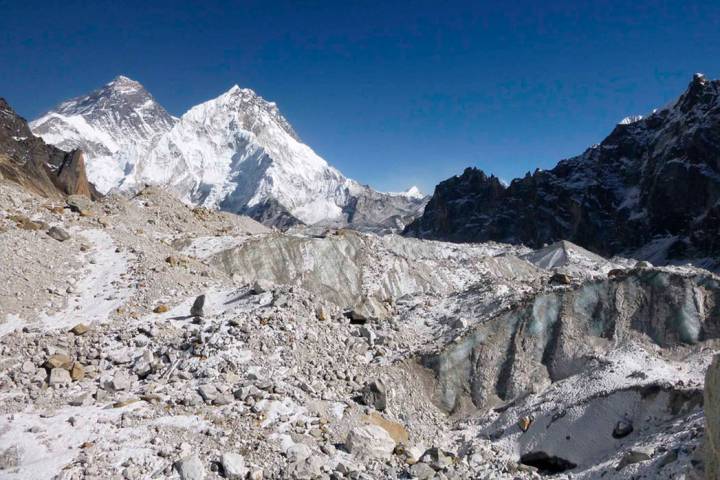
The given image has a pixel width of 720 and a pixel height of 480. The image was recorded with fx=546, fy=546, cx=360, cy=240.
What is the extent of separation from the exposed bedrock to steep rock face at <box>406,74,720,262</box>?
107m

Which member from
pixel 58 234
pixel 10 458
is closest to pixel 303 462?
pixel 10 458

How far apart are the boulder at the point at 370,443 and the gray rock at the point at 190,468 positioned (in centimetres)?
337

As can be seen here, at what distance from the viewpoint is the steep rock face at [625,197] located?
407ft

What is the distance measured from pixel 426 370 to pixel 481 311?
4218 mm

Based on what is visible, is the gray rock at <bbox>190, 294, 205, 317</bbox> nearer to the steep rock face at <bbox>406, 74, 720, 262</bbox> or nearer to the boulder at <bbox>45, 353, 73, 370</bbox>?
the boulder at <bbox>45, 353, 73, 370</bbox>

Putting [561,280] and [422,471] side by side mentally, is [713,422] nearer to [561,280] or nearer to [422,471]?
[422,471]

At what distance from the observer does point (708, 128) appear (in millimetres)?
126125

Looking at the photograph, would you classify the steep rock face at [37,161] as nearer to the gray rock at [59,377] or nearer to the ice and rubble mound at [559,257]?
the ice and rubble mound at [559,257]

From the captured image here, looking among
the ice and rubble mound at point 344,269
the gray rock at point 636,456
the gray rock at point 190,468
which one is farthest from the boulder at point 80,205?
the gray rock at point 636,456

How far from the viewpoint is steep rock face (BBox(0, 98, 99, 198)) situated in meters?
73.1

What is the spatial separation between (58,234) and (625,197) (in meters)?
149

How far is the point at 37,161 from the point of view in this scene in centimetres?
8256

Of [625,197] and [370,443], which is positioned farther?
[625,197]

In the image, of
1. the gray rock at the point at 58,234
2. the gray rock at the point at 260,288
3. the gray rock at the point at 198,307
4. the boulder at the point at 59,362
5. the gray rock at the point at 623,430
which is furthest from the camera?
the gray rock at the point at 58,234
